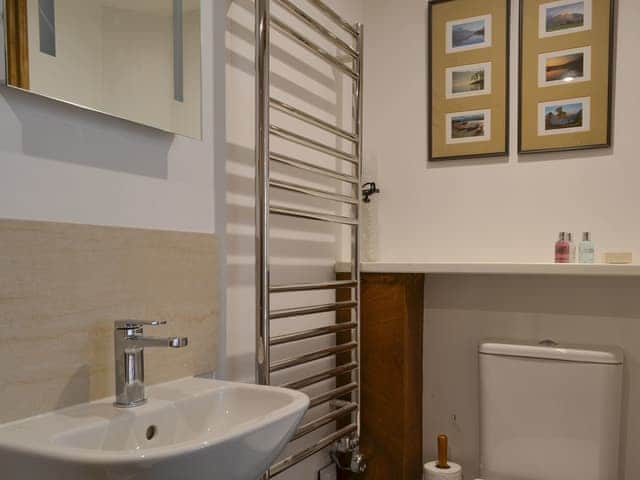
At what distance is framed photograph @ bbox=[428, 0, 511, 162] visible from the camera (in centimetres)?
180

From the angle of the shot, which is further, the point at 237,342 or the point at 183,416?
the point at 237,342

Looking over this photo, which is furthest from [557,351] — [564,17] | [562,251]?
[564,17]

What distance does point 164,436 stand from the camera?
2.95 feet

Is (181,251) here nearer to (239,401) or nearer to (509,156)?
(239,401)

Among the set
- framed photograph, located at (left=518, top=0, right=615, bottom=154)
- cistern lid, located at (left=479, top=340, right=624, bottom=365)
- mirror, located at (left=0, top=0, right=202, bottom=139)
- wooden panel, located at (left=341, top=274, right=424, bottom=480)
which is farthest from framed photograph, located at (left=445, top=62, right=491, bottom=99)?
mirror, located at (left=0, top=0, right=202, bottom=139)

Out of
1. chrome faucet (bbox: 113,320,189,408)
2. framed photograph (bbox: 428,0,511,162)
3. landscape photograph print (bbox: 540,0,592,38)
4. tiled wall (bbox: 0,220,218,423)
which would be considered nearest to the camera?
tiled wall (bbox: 0,220,218,423)

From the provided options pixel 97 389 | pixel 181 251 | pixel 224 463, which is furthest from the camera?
pixel 181 251

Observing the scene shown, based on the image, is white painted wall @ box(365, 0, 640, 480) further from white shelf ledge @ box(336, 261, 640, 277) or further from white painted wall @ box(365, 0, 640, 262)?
white shelf ledge @ box(336, 261, 640, 277)

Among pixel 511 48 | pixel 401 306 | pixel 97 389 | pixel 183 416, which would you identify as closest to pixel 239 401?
pixel 183 416

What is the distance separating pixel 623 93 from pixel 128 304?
62.3 inches

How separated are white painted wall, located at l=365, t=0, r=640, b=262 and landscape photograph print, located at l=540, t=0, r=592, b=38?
0.31 ft

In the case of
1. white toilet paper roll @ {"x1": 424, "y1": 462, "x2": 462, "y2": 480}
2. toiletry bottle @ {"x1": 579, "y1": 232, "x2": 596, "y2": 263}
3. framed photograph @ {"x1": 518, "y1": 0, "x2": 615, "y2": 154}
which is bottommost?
white toilet paper roll @ {"x1": 424, "y1": 462, "x2": 462, "y2": 480}

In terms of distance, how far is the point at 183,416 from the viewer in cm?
93

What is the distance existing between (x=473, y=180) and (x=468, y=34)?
0.52 metres
